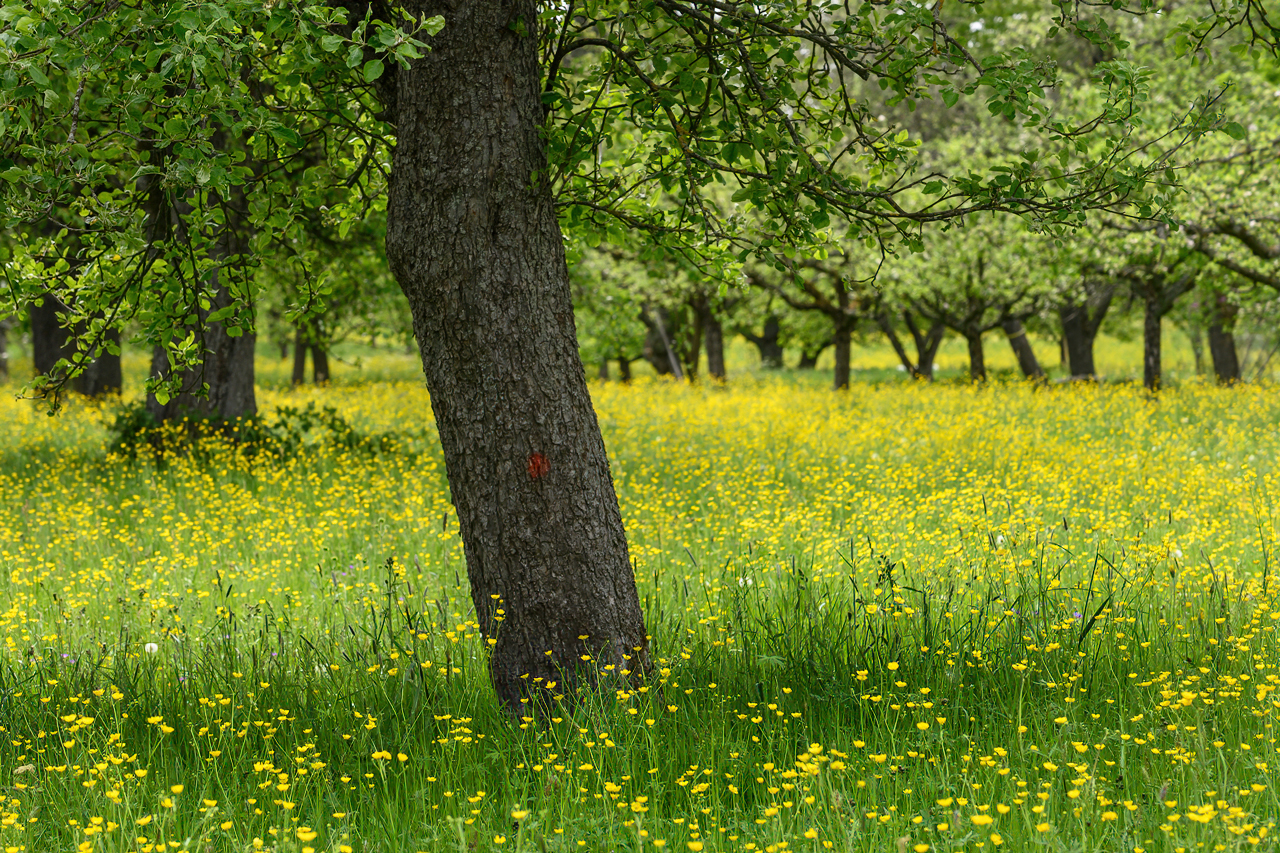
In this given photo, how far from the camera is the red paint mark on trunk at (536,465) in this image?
12.8 feet

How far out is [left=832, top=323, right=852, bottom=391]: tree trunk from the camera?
1992 centimetres

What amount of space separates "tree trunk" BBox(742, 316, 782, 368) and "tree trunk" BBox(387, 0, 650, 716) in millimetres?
31988

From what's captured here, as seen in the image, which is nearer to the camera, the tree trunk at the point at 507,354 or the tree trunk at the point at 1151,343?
the tree trunk at the point at 507,354

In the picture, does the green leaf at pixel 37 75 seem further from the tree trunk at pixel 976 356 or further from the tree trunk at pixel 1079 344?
the tree trunk at pixel 1079 344

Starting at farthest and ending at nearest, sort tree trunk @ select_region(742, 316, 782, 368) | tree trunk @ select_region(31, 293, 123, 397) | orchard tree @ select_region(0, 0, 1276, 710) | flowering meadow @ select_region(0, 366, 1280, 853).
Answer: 1. tree trunk @ select_region(742, 316, 782, 368)
2. tree trunk @ select_region(31, 293, 123, 397)
3. orchard tree @ select_region(0, 0, 1276, 710)
4. flowering meadow @ select_region(0, 366, 1280, 853)

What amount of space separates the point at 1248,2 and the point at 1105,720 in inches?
112

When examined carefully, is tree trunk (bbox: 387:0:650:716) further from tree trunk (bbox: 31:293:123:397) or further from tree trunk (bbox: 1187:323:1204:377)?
tree trunk (bbox: 1187:323:1204:377)

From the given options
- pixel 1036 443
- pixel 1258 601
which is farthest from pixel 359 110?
pixel 1036 443

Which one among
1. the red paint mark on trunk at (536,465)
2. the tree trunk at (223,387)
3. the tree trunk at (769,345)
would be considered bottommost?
the red paint mark on trunk at (536,465)

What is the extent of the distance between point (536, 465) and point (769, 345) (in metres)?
33.5

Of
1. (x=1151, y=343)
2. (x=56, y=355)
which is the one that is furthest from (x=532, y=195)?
(x=56, y=355)

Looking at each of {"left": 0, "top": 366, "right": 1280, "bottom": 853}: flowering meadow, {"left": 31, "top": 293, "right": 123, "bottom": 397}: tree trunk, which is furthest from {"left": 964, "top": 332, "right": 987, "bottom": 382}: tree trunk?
{"left": 31, "top": 293, "right": 123, "bottom": 397}: tree trunk

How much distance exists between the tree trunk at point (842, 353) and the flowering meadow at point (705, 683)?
1128 cm

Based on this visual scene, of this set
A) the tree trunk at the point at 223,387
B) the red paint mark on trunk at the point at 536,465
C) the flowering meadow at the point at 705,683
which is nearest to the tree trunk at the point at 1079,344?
the flowering meadow at the point at 705,683
